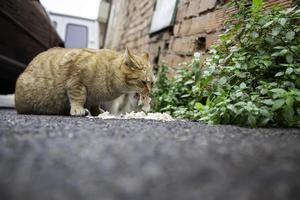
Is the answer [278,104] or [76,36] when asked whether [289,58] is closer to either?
[278,104]

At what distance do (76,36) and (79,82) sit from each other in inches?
360

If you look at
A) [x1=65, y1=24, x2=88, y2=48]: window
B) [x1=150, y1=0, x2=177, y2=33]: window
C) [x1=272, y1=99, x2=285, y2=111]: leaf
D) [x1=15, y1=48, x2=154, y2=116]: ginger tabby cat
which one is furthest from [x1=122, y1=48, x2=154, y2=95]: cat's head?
[x1=65, y1=24, x2=88, y2=48]: window

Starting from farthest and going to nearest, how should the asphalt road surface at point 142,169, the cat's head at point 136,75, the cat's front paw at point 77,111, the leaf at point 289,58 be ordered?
the cat's head at point 136,75 → the cat's front paw at point 77,111 → the leaf at point 289,58 → the asphalt road surface at point 142,169

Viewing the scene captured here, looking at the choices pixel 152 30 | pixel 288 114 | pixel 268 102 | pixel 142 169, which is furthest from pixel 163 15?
pixel 142 169

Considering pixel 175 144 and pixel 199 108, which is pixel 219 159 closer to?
pixel 175 144

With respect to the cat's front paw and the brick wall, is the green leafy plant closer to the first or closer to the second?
the brick wall

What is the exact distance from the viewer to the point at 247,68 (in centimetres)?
212

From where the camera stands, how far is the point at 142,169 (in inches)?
32.0

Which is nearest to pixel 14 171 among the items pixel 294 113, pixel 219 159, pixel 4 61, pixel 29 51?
pixel 219 159

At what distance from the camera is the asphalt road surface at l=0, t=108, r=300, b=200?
68 centimetres

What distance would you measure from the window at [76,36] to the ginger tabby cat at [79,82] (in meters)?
8.70

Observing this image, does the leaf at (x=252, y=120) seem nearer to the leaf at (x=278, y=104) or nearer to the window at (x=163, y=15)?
the leaf at (x=278, y=104)

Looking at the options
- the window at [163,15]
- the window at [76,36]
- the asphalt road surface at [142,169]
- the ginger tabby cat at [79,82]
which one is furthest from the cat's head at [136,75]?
the window at [76,36]

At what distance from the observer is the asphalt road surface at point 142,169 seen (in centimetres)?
68
